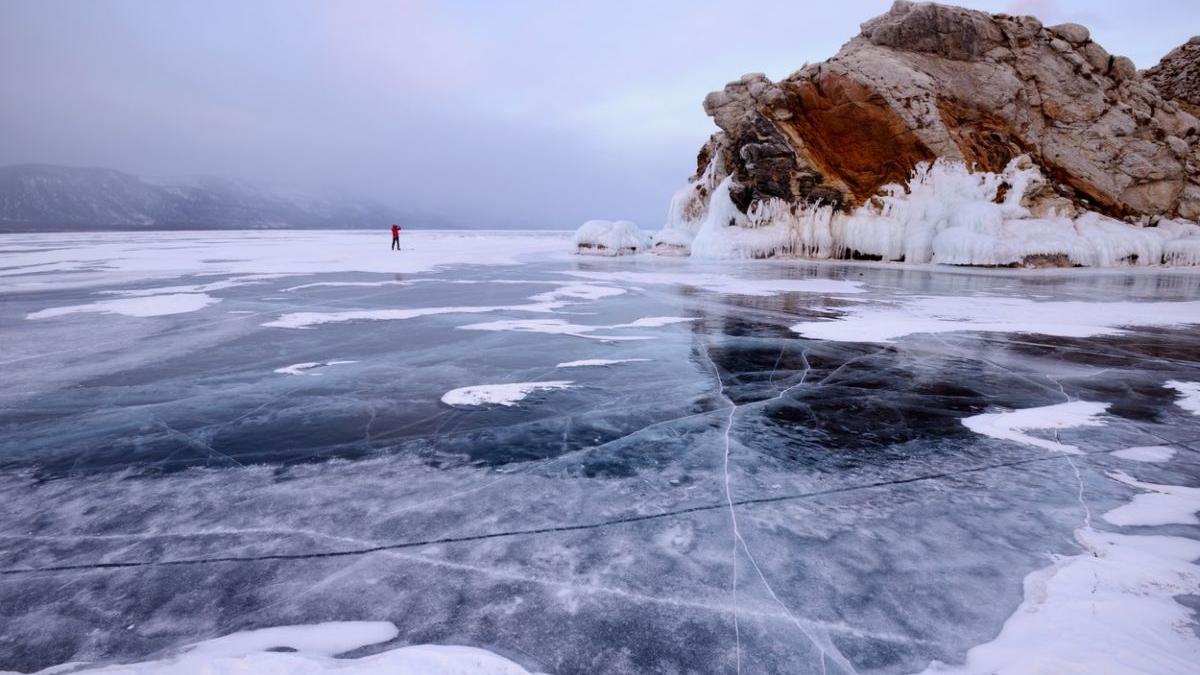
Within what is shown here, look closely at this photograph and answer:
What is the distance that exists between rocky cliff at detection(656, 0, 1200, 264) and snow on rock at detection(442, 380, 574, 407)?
60.4 feet

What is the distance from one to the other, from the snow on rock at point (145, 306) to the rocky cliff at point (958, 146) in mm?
Answer: 17129

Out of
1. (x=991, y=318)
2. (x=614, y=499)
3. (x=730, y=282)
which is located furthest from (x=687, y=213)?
(x=614, y=499)

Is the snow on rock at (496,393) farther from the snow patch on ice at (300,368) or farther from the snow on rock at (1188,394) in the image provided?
the snow on rock at (1188,394)

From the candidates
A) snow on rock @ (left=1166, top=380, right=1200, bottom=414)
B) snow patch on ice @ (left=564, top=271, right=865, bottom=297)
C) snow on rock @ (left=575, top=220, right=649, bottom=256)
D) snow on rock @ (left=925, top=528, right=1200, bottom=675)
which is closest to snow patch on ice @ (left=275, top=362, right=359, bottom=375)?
snow on rock @ (left=925, top=528, right=1200, bottom=675)

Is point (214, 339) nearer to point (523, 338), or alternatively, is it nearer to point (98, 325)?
point (98, 325)

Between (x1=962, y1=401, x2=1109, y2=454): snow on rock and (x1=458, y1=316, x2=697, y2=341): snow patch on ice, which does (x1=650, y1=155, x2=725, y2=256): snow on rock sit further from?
(x1=962, y1=401, x2=1109, y2=454): snow on rock

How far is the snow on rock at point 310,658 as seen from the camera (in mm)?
1568

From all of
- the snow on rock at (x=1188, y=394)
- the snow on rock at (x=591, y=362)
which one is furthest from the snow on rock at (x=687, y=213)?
the snow on rock at (x=1188, y=394)

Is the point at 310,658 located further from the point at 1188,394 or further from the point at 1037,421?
the point at 1188,394

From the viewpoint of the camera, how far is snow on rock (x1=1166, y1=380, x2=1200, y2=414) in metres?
4.00

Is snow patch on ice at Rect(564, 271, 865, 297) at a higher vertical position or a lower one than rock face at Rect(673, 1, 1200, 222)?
lower

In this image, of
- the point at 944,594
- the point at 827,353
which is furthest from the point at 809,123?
the point at 944,594

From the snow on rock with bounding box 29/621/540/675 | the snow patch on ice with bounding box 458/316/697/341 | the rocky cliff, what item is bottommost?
the snow on rock with bounding box 29/621/540/675

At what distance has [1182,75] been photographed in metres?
26.0
